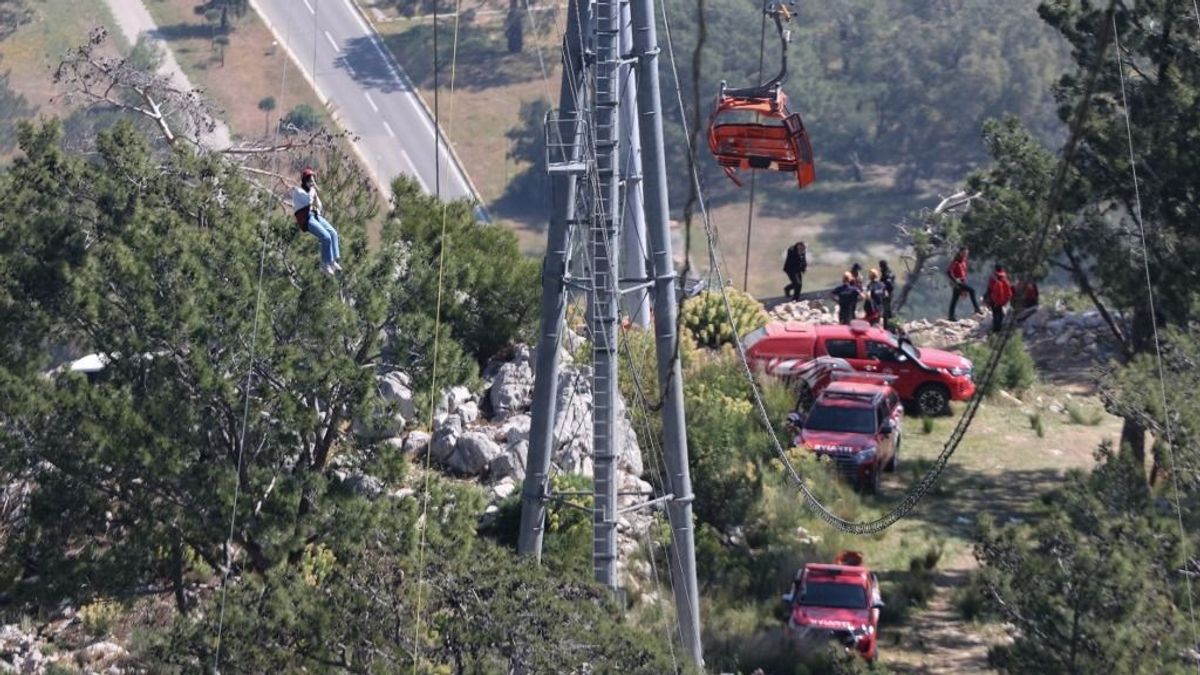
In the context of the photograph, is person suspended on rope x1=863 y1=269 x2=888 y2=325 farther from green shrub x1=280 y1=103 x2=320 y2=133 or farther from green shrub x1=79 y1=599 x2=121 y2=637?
green shrub x1=280 y1=103 x2=320 y2=133

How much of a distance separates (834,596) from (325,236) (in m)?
8.30

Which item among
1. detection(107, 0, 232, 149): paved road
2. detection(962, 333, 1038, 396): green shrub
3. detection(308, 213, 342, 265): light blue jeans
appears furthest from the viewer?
detection(107, 0, 232, 149): paved road

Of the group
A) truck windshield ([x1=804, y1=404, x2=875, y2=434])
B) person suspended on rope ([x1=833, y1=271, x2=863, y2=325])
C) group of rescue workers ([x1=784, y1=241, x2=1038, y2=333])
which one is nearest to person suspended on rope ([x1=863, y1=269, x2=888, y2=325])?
group of rescue workers ([x1=784, y1=241, x2=1038, y2=333])

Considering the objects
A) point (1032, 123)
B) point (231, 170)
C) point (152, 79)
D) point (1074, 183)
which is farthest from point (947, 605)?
point (1032, 123)

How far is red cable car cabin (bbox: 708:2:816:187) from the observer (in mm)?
28031

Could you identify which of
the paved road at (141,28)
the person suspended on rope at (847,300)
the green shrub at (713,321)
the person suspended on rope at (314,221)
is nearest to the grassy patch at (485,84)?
the paved road at (141,28)

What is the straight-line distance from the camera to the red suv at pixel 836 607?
24297 millimetres

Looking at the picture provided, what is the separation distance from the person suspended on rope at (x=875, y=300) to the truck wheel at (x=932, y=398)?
9.07 ft

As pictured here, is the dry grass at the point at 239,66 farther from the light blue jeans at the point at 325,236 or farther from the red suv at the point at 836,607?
the light blue jeans at the point at 325,236

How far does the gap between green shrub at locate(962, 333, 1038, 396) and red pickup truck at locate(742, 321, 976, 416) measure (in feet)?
4.93

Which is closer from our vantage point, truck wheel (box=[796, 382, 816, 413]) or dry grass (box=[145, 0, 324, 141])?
truck wheel (box=[796, 382, 816, 413])

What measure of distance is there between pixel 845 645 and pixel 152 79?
59.0 feet

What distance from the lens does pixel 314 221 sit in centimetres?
2048

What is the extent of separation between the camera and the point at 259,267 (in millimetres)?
21781
